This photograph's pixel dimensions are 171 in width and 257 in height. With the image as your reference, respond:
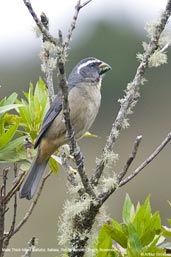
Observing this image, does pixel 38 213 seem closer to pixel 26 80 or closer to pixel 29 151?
pixel 26 80

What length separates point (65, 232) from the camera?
3.22m

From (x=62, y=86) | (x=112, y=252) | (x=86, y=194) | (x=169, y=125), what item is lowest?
(x=169, y=125)

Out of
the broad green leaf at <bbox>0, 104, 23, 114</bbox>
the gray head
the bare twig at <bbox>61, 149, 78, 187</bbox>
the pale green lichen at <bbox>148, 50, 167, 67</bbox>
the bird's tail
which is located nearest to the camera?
the pale green lichen at <bbox>148, 50, 167, 67</bbox>

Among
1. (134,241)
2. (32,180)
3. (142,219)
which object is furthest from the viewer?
(32,180)

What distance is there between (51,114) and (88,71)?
466 millimetres

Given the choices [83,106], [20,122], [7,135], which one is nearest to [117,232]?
[7,135]

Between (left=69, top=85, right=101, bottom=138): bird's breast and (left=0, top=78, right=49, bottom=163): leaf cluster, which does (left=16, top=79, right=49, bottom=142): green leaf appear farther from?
(left=69, top=85, right=101, bottom=138): bird's breast

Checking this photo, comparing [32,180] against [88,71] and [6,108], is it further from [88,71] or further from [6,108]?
[6,108]

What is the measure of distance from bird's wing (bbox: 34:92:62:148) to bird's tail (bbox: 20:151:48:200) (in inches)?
7.1

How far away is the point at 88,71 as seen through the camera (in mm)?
4828

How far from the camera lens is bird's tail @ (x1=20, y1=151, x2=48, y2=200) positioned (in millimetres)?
4203

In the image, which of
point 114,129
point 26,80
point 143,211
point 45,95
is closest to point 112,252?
point 143,211

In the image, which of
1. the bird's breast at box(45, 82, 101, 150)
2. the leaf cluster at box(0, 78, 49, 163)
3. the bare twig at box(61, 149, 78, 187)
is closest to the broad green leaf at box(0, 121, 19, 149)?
the leaf cluster at box(0, 78, 49, 163)

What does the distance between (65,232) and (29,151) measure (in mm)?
727
